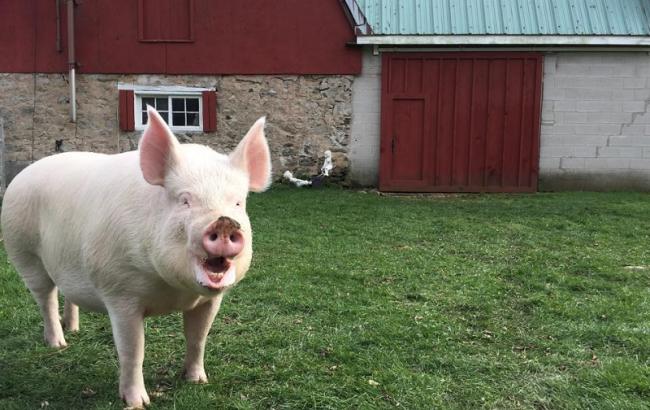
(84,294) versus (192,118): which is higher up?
(192,118)

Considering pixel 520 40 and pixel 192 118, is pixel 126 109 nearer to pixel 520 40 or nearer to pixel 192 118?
pixel 192 118

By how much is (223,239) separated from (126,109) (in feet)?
35.6

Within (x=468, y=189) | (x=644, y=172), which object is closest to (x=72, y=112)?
(x=468, y=189)

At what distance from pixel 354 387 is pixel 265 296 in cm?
171

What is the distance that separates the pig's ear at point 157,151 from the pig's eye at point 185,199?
151 mm

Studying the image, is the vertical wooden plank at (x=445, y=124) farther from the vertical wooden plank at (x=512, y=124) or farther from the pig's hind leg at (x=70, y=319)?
the pig's hind leg at (x=70, y=319)

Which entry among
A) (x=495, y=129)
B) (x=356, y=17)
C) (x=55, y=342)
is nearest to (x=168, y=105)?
(x=356, y=17)

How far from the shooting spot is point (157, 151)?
2.48 metres

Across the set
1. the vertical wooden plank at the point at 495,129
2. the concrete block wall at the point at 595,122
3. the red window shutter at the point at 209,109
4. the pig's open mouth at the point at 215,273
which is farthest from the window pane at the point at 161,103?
the pig's open mouth at the point at 215,273

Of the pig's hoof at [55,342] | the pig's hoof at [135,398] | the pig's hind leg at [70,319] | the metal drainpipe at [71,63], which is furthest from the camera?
the metal drainpipe at [71,63]

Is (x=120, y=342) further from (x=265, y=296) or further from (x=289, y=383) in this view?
(x=265, y=296)

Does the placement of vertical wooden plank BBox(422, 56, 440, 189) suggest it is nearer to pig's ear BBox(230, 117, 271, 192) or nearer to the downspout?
the downspout

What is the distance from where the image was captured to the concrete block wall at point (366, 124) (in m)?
12.2

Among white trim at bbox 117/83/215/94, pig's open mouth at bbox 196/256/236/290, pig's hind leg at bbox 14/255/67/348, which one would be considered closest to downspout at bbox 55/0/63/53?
white trim at bbox 117/83/215/94
